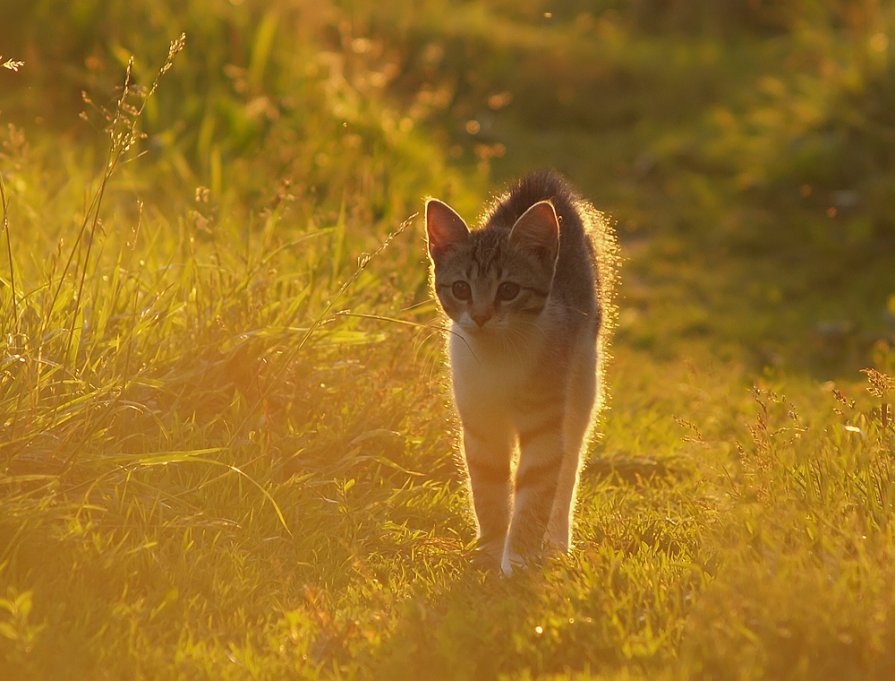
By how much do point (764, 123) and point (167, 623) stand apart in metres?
8.86

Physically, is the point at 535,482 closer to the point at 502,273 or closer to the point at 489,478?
the point at 489,478

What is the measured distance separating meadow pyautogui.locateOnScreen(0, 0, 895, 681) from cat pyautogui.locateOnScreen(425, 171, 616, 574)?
206mm

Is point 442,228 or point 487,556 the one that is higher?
point 442,228

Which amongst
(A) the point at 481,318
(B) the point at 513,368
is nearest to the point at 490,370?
(B) the point at 513,368

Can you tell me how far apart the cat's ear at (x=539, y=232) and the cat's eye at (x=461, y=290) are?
0.22 metres

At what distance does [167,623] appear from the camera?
12.2 feet

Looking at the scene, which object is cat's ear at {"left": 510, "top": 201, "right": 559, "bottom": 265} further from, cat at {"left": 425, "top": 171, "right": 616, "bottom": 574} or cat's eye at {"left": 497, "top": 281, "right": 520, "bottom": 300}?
cat's eye at {"left": 497, "top": 281, "right": 520, "bottom": 300}

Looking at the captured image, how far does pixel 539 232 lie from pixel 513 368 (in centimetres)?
48

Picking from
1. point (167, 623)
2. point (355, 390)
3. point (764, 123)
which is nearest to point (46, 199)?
point (355, 390)

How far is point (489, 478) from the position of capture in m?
4.59

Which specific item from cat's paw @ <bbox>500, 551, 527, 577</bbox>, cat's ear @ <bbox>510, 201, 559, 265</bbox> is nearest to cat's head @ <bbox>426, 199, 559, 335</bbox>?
cat's ear @ <bbox>510, 201, 559, 265</bbox>

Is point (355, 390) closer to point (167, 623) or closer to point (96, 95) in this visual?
point (167, 623)

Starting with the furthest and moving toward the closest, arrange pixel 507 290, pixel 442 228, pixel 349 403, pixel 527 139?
pixel 527 139, pixel 349 403, pixel 442 228, pixel 507 290

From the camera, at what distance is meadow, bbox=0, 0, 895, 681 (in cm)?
345
